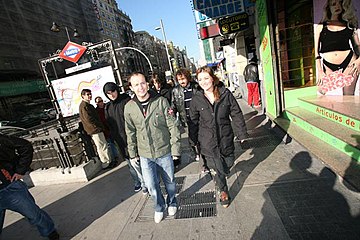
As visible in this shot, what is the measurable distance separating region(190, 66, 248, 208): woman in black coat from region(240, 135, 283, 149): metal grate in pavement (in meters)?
2.25

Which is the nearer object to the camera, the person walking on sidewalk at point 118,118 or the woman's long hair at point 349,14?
the person walking on sidewalk at point 118,118

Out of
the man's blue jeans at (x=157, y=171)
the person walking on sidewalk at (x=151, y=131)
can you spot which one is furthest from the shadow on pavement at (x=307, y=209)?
the person walking on sidewalk at (x=151, y=131)

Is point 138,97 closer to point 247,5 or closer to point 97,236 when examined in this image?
point 97,236

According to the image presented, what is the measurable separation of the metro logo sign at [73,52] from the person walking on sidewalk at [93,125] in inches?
228

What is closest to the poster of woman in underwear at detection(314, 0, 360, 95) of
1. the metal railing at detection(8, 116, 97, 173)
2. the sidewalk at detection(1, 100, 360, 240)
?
the sidewalk at detection(1, 100, 360, 240)

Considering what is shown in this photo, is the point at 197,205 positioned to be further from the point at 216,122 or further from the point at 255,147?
the point at 255,147

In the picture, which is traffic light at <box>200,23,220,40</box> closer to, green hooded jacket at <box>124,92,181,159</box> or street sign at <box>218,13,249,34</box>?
street sign at <box>218,13,249,34</box>

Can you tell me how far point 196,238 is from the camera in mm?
2611

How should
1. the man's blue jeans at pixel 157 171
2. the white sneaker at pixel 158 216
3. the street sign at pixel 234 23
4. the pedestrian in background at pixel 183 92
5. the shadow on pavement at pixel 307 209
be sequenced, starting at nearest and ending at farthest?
the shadow on pavement at pixel 307 209 → the man's blue jeans at pixel 157 171 → the white sneaker at pixel 158 216 → the pedestrian in background at pixel 183 92 → the street sign at pixel 234 23

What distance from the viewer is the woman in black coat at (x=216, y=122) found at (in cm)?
296

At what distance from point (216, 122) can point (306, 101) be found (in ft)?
12.0

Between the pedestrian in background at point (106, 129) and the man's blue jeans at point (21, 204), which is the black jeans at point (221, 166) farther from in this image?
the pedestrian in background at point (106, 129)

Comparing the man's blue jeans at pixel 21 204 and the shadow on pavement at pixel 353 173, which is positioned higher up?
the man's blue jeans at pixel 21 204

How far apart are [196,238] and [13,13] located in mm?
38324
